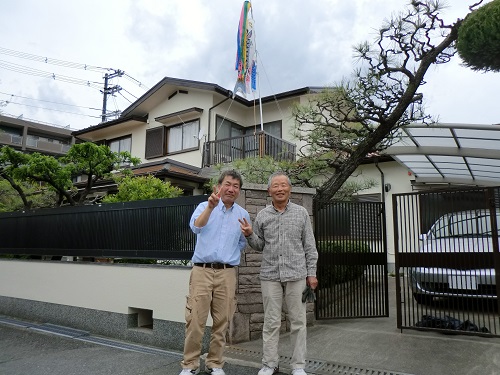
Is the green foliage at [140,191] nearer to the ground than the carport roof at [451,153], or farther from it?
nearer to the ground

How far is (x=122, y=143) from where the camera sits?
58.7 feet

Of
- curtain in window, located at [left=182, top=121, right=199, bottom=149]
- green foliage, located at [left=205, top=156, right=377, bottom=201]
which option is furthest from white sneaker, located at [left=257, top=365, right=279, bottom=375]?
curtain in window, located at [left=182, top=121, right=199, bottom=149]

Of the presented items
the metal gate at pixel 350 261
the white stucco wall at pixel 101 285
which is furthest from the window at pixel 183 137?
the metal gate at pixel 350 261

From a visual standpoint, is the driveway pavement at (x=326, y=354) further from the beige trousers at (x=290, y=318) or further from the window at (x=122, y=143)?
the window at (x=122, y=143)

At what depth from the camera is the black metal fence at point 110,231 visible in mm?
5188

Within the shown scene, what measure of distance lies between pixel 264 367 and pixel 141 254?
2.66 meters

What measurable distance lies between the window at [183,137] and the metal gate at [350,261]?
983 cm

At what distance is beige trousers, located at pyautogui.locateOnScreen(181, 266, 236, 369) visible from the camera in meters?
3.50

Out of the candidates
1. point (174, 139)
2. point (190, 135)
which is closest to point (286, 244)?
point (190, 135)

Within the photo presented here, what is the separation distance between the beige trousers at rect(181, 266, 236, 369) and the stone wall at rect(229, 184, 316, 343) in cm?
85

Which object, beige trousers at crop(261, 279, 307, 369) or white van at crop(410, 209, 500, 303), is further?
white van at crop(410, 209, 500, 303)

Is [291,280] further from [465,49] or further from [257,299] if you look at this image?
[465,49]

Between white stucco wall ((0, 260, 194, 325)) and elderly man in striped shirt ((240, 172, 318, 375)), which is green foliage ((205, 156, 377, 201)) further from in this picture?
elderly man in striped shirt ((240, 172, 318, 375))

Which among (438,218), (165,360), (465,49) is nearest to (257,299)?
(165,360)
